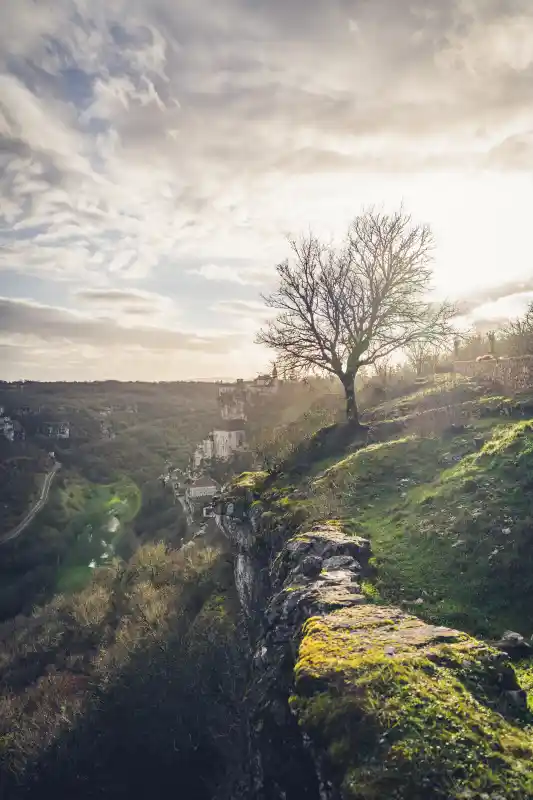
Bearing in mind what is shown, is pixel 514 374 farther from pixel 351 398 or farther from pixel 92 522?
pixel 92 522

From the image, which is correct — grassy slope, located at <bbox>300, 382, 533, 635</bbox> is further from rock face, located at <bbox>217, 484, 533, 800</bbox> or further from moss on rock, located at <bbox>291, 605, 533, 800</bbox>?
moss on rock, located at <bbox>291, 605, 533, 800</bbox>

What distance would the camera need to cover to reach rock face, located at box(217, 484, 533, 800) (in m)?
4.68

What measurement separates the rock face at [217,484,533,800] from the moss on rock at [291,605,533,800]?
0.5 inches

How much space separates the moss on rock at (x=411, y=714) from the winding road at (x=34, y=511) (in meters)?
70.3

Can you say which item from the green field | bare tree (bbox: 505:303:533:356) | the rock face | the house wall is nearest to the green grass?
the rock face

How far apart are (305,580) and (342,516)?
2.95 meters

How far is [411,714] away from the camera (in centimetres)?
521

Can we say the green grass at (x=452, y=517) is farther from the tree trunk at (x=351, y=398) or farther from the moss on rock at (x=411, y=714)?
the tree trunk at (x=351, y=398)

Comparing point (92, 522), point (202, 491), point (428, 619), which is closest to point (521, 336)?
point (428, 619)

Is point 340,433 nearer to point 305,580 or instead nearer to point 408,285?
point 408,285

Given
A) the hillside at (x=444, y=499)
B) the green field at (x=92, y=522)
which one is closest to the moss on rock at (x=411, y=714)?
the hillside at (x=444, y=499)

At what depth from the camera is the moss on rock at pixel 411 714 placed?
15.1ft

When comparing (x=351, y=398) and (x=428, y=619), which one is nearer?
(x=428, y=619)

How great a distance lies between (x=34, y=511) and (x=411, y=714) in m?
80.9
